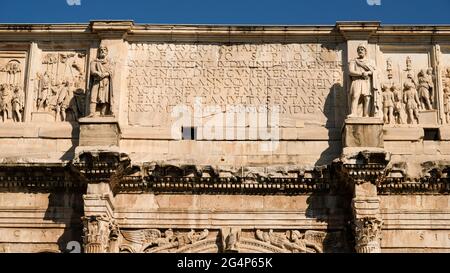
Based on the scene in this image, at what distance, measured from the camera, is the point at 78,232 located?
1722cm

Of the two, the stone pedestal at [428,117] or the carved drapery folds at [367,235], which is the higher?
the stone pedestal at [428,117]

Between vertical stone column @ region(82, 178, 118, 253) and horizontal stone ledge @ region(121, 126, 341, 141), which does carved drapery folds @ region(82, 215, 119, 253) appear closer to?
vertical stone column @ region(82, 178, 118, 253)

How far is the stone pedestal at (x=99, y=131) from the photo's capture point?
1725 cm

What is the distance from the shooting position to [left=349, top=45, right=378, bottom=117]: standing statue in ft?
57.7

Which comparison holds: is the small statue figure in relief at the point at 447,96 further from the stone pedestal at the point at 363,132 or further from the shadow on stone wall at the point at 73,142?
the shadow on stone wall at the point at 73,142

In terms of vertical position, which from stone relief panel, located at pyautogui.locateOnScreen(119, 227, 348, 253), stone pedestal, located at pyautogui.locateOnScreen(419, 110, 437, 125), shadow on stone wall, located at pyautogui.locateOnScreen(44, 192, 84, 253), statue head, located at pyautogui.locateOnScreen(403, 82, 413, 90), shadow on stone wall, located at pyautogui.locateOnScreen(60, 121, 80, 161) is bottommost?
stone relief panel, located at pyautogui.locateOnScreen(119, 227, 348, 253)

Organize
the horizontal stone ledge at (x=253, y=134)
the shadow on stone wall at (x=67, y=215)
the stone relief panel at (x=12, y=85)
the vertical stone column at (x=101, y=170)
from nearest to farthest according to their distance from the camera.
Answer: the vertical stone column at (x=101, y=170)
the shadow on stone wall at (x=67, y=215)
the horizontal stone ledge at (x=253, y=134)
the stone relief panel at (x=12, y=85)

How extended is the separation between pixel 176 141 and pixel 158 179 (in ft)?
3.09

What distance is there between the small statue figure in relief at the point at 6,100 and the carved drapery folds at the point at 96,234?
2.91 metres

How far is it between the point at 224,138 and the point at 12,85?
4134 millimetres

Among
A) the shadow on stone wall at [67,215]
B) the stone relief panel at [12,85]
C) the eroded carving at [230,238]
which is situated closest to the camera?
the eroded carving at [230,238]

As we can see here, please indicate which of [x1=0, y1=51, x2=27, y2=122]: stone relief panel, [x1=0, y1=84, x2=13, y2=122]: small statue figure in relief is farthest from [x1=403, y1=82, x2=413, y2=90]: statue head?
[x1=0, y1=84, x2=13, y2=122]: small statue figure in relief

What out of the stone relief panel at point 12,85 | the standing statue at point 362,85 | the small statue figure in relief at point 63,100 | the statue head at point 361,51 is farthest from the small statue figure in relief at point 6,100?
the statue head at point 361,51

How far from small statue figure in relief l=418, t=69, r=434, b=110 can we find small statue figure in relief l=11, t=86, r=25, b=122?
7.34 metres
